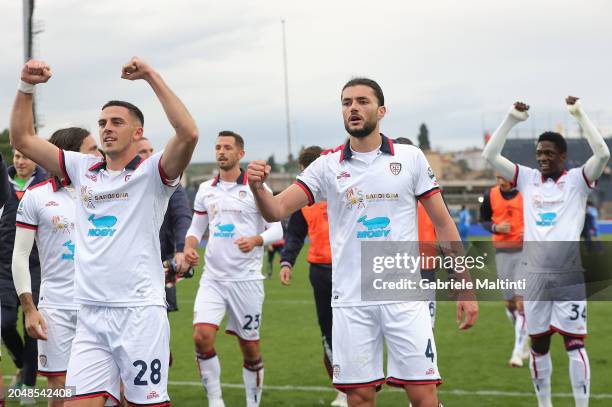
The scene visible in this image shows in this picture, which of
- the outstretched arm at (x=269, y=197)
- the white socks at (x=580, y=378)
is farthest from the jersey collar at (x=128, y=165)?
the white socks at (x=580, y=378)

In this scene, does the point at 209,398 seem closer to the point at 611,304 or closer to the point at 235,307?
the point at 235,307

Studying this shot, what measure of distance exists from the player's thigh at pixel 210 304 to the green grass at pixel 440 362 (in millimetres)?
942

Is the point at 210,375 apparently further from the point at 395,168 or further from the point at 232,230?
the point at 395,168

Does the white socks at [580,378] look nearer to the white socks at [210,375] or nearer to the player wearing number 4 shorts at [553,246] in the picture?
the player wearing number 4 shorts at [553,246]

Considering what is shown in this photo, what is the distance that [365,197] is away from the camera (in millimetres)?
6051

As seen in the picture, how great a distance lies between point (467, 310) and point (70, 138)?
135 inches

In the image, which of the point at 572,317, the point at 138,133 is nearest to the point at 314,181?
the point at 138,133

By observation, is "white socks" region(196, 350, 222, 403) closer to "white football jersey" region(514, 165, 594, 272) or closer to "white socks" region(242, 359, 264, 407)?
"white socks" region(242, 359, 264, 407)

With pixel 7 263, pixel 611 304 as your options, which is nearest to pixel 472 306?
pixel 7 263

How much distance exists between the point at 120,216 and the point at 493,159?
4.33 m

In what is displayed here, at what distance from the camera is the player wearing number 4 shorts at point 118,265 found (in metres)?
5.48

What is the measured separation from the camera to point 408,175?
19.9ft

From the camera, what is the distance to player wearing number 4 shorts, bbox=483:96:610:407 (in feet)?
27.5

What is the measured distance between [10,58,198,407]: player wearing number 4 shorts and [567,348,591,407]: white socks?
14.4 feet
